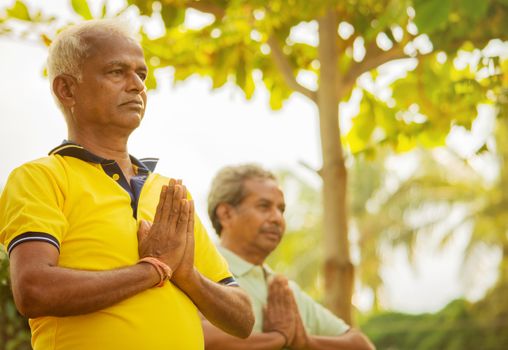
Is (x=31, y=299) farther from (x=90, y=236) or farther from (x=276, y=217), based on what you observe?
(x=276, y=217)

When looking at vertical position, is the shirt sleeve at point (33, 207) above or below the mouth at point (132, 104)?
below

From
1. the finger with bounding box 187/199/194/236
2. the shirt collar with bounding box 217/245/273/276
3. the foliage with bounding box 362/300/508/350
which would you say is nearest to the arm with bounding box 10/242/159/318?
the finger with bounding box 187/199/194/236

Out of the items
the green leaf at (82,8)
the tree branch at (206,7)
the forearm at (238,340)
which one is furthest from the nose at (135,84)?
the tree branch at (206,7)

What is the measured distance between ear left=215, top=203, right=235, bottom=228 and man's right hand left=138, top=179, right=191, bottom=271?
5.51ft

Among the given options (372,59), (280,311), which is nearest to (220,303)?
(280,311)

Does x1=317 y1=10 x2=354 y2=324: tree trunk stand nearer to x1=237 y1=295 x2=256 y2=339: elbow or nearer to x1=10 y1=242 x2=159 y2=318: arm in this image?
x1=237 y1=295 x2=256 y2=339: elbow

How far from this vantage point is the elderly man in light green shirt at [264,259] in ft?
11.1

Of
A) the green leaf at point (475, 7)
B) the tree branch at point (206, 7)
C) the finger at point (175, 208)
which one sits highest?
the tree branch at point (206, 7)

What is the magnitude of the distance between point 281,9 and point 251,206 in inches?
48.3

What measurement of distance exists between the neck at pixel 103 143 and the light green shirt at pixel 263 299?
1.36 metres

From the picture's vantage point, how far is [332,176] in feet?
15.2

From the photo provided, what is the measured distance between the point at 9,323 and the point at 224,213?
107 centimetres

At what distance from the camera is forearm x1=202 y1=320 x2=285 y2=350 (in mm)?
3096

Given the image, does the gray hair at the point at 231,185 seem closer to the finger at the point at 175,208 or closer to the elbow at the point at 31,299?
the finger at the point at 175,208
